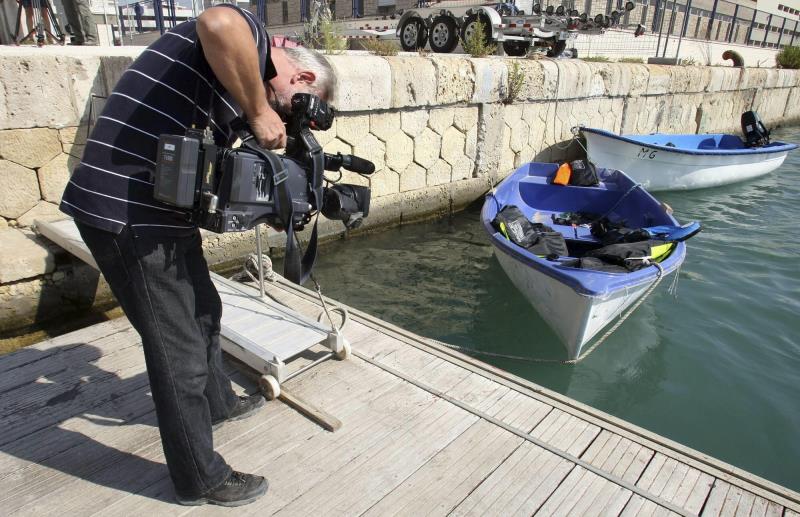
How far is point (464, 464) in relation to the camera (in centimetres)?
229

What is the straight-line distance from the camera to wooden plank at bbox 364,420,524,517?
205 cm

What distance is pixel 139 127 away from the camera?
1542mm

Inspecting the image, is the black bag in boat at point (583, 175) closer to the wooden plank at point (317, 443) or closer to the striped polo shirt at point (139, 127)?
the wooden plank at point (317, 443)

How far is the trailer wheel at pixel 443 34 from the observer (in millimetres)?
10633

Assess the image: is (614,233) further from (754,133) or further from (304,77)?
(754,133)

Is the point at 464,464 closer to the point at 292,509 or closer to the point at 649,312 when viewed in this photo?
the point at 292,509

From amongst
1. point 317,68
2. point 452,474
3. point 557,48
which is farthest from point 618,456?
point 557,48

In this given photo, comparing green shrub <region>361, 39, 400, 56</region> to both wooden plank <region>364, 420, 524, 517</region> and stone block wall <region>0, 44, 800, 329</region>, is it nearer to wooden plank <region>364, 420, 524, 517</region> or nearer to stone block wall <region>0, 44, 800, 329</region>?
stone block wall <region>0, 44, 800, 329</region>

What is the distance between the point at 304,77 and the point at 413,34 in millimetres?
10514

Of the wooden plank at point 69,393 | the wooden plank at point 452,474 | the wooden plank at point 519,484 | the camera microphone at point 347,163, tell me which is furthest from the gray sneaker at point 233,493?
the camera microphone at point 347,163

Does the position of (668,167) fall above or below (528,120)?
below

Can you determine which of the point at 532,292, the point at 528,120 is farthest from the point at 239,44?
the point at 528,120

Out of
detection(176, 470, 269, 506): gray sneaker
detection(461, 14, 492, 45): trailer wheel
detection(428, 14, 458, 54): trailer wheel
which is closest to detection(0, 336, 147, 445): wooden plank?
detection(176, 470, 269, 506): gray sneaker

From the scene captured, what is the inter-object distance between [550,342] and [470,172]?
4297mm
